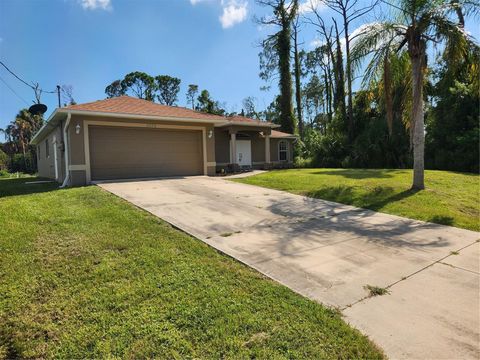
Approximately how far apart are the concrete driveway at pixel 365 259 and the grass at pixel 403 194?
731 millimetres

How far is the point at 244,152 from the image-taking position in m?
19.3

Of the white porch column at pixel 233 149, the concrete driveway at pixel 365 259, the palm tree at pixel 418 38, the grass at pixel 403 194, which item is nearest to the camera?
the concrete driveway at pixel 365 259

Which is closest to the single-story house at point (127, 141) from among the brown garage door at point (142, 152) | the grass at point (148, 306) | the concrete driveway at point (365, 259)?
the brown garage door at point (142, 152)

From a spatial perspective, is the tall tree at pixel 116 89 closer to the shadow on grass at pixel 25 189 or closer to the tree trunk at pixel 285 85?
the tree trunk at pixel 285 85

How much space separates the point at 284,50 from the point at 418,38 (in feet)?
58.0

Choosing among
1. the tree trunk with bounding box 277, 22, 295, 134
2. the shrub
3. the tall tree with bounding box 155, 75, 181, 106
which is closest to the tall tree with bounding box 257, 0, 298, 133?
the tree trunk with bounding box 277, 22, 295, 134

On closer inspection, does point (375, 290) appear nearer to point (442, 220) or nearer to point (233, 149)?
point (442, 220)

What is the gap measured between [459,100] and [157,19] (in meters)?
15.5

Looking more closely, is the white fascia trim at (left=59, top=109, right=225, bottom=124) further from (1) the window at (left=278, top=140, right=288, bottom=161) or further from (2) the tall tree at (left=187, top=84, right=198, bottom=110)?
(2) the tall tree at (left=187, top=84, right=198, bottom=110)

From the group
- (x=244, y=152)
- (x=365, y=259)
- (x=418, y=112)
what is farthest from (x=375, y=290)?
(x=244, y=152)

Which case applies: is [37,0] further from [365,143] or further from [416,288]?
[365,143]

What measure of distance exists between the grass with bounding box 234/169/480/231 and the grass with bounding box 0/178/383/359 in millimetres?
5216

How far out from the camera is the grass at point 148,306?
7.54 ft

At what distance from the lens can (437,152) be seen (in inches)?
648
